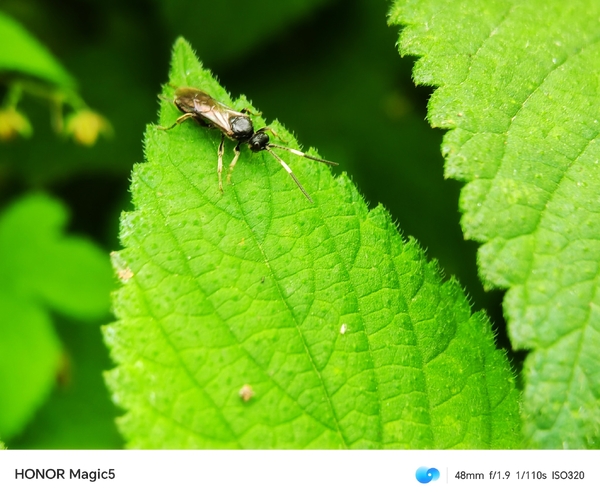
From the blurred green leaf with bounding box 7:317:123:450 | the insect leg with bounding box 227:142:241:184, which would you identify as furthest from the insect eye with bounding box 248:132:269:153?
the blurred green leaf with bounding box 7:317:123:450

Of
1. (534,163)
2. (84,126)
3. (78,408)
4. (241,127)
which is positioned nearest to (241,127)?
(241,127)

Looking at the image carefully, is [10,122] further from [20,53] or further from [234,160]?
[234,160]

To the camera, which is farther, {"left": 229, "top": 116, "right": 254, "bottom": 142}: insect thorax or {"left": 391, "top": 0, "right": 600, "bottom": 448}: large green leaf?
{"left": 229, "top": 116, "right": 254, "bottom": 142}: insect thorax

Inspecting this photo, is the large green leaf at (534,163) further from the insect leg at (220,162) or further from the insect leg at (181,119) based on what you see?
the insect leg at (181,119)

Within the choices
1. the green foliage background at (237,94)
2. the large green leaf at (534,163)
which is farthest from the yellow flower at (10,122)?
the large green leaf at (534,163)
